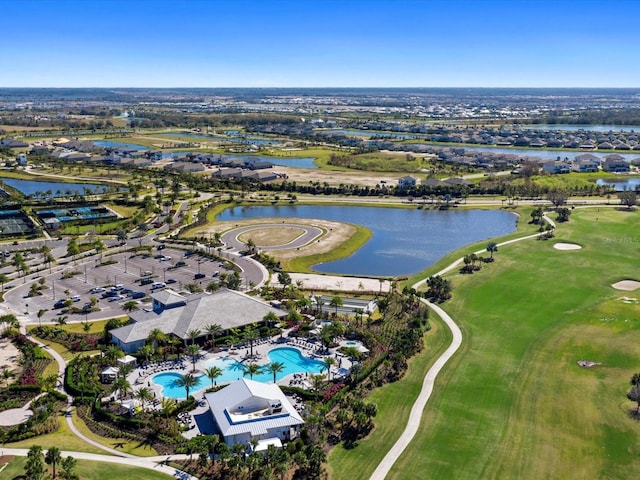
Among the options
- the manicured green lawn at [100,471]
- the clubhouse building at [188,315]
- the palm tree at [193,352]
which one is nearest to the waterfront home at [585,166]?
the clubhouse building at [188,315]

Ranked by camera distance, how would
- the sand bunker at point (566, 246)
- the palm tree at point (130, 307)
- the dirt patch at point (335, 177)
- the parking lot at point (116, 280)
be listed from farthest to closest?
the dirt patch at point (335, 177)
the sand bunker at point (566, 246)
the parking lot at point (116, 280)
the palm tree at point (130, 307)

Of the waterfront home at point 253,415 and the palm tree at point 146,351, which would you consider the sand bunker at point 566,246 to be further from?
the palm tree at point 146,351

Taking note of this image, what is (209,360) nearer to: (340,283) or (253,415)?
(253,415)

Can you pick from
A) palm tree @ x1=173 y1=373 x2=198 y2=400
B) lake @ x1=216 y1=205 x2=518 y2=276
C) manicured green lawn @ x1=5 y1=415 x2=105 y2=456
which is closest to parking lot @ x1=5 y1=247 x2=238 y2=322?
lake @ x1=216 y1=205 x2=518 y2=276

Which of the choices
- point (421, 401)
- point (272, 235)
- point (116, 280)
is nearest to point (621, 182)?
point (272, 235)

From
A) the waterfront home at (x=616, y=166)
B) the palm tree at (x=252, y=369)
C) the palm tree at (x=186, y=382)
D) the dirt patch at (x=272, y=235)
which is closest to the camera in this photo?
the palm tree at (x=186, y=382)

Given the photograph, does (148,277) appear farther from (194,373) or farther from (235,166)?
(235,166)
